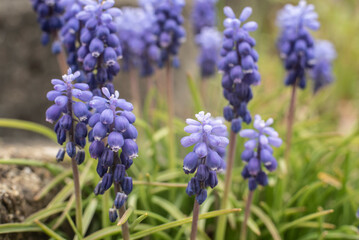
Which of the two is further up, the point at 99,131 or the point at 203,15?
the point at 203,15

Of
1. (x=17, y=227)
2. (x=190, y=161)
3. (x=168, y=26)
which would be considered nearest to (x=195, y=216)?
(x=190, y=161)

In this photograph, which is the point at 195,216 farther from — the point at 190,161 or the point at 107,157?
the point at 107,157

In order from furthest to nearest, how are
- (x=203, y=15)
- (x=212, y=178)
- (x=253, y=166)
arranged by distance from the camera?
1. (x=203, y=15)
2. (x=253, y=166)
3. (x=212, y=178)

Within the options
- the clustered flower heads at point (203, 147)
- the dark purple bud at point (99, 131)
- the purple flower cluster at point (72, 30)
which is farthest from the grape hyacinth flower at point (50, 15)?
the clustered flower heads at point (203, 147)

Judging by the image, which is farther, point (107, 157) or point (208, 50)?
point (208, 50)

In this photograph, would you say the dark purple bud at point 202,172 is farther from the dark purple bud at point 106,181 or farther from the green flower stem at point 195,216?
the dark purple bud at point 106,181

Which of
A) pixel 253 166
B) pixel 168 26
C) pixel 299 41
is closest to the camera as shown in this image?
pixel 253 166

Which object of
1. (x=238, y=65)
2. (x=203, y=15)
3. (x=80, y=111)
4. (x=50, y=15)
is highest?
(x=203, y=15)
